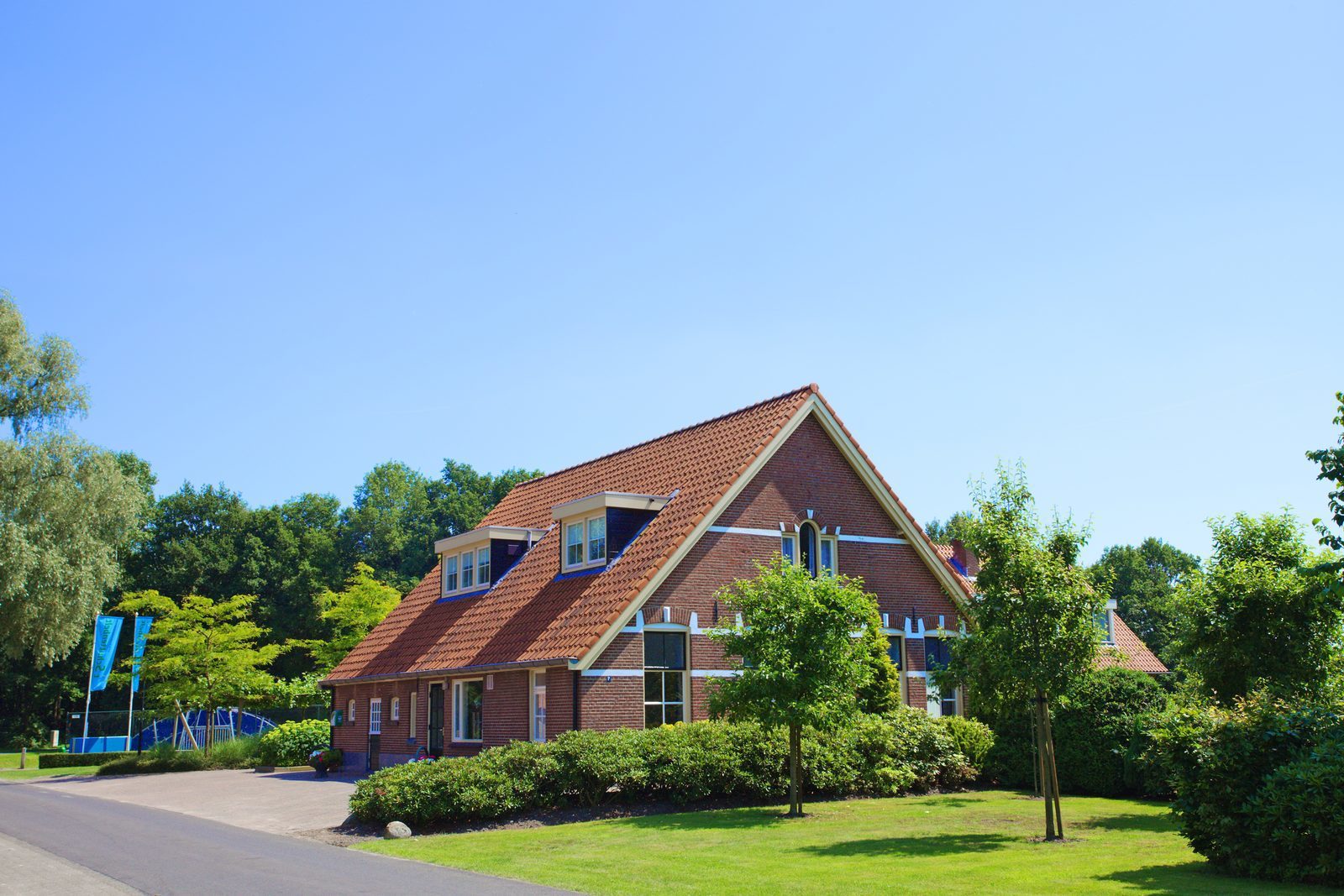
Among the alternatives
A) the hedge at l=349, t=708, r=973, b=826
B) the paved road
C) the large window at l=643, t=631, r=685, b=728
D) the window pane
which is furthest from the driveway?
the window pane

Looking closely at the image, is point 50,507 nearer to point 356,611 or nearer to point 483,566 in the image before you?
point 356,611

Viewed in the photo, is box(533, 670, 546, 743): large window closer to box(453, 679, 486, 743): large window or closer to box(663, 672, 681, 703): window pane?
box(453, 679, 486, 743): large window

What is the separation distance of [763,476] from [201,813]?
14.9m

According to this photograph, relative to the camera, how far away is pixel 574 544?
2997cm

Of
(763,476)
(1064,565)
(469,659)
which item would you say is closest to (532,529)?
(469,659)

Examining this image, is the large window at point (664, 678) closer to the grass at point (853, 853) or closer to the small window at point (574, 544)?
the small window at point (574, 544)

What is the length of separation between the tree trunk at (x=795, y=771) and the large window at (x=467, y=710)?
32.8ft

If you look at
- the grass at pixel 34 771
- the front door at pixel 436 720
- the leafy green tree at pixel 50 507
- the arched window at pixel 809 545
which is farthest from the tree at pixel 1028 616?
the grass at pixel 34 771

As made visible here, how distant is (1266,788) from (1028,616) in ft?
15.5

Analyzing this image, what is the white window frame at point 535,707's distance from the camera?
26.2 metres

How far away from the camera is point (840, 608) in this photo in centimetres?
2131

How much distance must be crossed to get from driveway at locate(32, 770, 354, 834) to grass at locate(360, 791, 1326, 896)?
523 cm

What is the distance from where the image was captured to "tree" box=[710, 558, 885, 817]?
20.9 metres

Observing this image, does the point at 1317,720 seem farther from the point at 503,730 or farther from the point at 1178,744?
the point at 503,730
